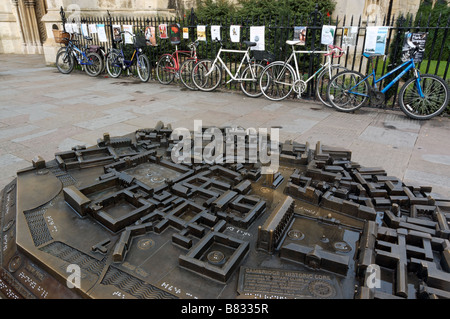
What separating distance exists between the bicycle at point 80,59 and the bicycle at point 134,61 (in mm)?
587

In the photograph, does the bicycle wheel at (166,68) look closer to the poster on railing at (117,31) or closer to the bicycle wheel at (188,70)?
the bicycle wheel at (188,70)

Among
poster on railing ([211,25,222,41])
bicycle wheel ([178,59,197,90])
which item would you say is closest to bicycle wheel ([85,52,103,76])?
bicycle wheel ([178,59,197,90])

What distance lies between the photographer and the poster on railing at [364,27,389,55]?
7.36m

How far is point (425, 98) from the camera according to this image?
22.8 feet

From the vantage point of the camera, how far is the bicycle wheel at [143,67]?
10.9 meters

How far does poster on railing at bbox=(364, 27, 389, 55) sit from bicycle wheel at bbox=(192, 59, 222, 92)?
4.09 metres

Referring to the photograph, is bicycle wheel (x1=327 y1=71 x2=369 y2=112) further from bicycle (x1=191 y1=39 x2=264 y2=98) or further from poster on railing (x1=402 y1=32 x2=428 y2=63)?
bicycle (x1=191 y1=39 x2=264 y2=98)

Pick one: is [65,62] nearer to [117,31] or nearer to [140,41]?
[117,31]

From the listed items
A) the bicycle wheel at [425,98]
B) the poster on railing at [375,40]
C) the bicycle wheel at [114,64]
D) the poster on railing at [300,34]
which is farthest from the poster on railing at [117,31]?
the bicycle wheel at [425,98]

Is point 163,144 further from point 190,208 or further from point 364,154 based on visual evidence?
point 364,154

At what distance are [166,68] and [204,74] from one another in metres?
1.67

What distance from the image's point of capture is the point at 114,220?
1804 millimetres

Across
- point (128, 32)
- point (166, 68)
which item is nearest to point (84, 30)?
point (128, 32)
